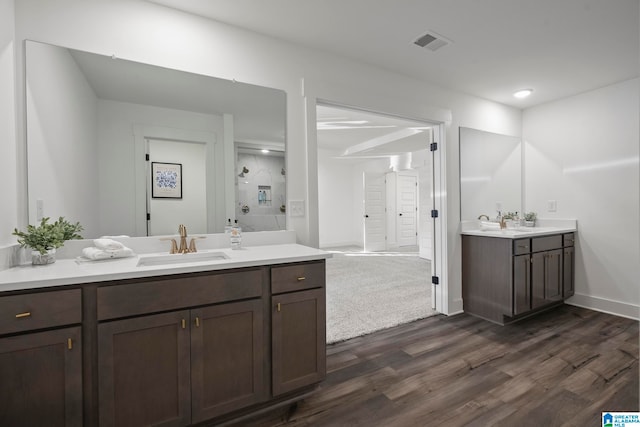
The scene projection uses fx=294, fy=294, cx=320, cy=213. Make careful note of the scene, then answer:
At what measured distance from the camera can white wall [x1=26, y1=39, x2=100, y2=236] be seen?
155 cm

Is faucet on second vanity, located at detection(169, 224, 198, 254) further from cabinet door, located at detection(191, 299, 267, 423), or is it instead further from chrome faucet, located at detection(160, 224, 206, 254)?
cabinet door, located at detection(191, 299, 267, 423)

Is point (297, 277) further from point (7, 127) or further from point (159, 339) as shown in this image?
point (7, 127)

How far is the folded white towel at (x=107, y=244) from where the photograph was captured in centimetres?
156

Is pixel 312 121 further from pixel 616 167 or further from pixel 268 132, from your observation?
pixel 616 167

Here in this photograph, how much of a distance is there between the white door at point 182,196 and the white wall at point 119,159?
0.10 meters

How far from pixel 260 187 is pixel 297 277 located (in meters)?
0.80

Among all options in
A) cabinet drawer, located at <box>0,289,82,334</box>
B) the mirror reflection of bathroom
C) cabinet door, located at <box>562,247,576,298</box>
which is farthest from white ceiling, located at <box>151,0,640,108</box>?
cabinet door, located at <box>562,247,576,298</box>

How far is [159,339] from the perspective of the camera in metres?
1.35

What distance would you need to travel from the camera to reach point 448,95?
3.17 meters

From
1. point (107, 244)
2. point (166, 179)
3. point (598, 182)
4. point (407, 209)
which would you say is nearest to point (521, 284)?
point (598, 182)

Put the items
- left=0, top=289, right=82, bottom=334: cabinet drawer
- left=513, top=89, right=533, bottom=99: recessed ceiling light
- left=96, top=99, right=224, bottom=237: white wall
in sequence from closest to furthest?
left=0, top=289, right=82, bottom=334: cabinet drawer < left=96, top=99, right=224, bottom=237: white wall < left=513, top=89, right=533, bottom=99: recessed ceiling light

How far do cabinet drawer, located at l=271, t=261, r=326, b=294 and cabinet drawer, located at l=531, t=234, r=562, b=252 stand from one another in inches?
95.2

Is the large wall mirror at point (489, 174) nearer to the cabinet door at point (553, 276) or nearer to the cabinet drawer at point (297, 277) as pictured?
the cabinet door at point (553, 276)

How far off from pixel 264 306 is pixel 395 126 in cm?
440
